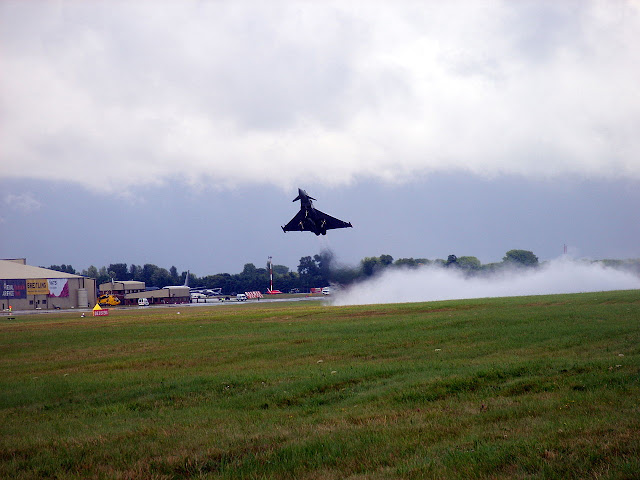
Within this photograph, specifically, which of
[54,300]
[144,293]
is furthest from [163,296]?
[54,300]

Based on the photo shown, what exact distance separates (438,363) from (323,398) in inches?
183

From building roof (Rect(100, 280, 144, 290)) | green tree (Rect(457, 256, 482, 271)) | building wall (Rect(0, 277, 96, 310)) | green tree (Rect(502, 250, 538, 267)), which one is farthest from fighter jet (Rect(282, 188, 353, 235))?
building roof (Rect(100, 280, 144, 290))

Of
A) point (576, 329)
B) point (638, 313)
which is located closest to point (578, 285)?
point (638, 313)

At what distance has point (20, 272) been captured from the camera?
386 ft

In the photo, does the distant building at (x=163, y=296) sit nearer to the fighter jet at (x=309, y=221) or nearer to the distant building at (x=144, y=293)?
the distant building at (x=144, y=293)

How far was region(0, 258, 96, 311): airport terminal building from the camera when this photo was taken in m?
112

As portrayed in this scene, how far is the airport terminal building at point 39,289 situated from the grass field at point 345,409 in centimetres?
10178

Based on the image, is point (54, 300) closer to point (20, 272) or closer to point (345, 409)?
point (20, 272)

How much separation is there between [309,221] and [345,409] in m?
Result: 42.4

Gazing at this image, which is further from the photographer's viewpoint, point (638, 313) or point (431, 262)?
point (431, 262)

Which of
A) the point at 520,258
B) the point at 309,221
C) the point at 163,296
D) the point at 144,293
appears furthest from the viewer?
the point at 144,293

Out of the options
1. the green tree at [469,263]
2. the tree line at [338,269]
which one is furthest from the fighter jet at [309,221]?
the green tree at [469,263]

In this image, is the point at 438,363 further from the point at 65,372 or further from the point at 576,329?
the point at 65,372

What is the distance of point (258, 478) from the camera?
310 inches
